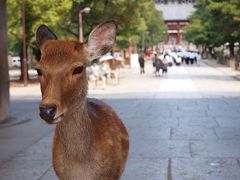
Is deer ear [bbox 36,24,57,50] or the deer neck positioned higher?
deer ear [bbox 36,24,57,50]

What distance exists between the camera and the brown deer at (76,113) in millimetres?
3262

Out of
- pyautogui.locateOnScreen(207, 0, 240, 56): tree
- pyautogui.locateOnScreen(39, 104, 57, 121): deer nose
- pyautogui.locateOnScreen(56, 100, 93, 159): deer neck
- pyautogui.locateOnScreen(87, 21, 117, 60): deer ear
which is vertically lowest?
pyautogui.locateOnScreen(56, 100, 93, 159): deer neck

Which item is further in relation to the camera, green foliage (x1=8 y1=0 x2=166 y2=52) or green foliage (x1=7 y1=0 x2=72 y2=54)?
green foliage (x1=8 y1=0 x2=166 y2=52)

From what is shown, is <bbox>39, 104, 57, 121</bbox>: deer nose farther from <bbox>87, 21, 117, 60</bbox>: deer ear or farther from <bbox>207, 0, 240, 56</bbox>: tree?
<bbox>207, 0, 240, 56</bbox>: tree

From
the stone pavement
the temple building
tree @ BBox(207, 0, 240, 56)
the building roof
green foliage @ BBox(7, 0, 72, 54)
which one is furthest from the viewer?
the building roof

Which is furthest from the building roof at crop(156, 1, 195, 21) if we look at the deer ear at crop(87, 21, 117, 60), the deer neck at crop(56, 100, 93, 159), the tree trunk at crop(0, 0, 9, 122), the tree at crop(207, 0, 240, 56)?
the deer neck at crop(56, 100, 93, 159)

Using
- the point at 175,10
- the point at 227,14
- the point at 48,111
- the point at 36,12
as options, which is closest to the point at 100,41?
the point at 48,111

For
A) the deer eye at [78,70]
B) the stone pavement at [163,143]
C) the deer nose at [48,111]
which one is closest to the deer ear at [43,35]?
the deer eye at [78,70]

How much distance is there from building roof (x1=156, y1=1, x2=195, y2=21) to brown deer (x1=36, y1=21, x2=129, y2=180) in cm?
13834

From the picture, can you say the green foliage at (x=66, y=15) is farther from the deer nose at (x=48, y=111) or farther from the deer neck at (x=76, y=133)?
the deer nose at (x=48, y=111)

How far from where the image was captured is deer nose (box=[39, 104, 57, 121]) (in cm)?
305

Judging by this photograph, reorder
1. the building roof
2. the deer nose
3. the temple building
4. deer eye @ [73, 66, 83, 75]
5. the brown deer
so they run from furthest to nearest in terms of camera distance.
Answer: the building roof
the temple building
deer eye @ [73, 66, 83, 75]
the brown deer
the deer nose

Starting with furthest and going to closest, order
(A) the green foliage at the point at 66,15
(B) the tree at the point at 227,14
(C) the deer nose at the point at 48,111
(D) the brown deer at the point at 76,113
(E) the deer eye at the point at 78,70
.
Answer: (B) the tree at the point at 227,14, (A) the green foliage at the point at 66,15, (E) the deer eye at the point at 78,70, (D) the brown deer at the point at 76,113, (C) the deer nose at the point at 48,111

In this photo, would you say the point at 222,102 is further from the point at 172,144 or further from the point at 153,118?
the point at 172,144
